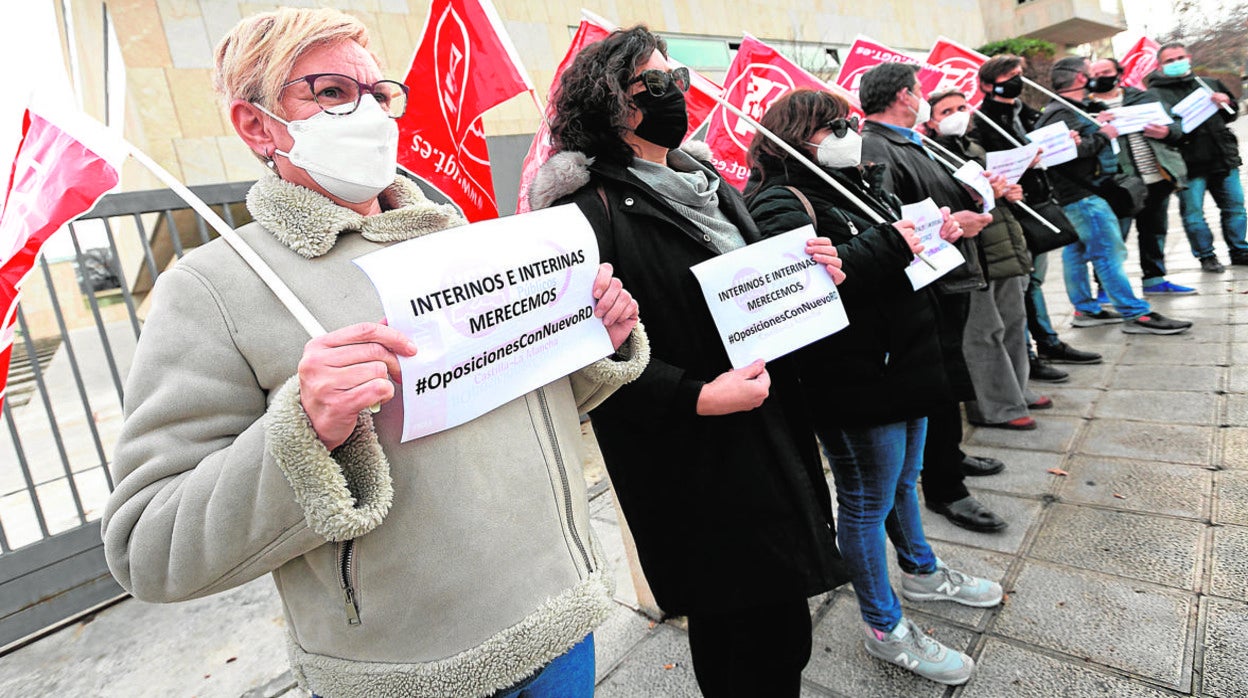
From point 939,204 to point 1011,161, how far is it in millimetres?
943

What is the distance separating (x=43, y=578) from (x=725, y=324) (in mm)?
3369

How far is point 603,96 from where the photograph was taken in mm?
1763

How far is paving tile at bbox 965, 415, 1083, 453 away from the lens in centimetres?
388

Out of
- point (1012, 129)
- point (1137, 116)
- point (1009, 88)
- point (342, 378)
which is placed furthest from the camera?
point (1137, 116)

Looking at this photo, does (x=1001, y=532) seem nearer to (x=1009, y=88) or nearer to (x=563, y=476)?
(x=563, y=476)

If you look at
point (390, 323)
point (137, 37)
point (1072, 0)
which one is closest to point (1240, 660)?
point (390, 323)

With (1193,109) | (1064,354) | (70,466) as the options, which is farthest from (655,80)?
(1193,109)

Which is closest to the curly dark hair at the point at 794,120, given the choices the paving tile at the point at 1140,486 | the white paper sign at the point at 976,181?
the white paper sign at the point at 976,181

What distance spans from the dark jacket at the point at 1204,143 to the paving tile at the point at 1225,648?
5.44 metres

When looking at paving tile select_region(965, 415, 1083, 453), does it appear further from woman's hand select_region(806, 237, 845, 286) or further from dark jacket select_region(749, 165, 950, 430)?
woman's hand select_region(806, 237, 845, 286)

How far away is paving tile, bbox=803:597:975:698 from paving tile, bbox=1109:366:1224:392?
10.1 ft

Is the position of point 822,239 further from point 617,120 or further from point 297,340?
point 297,340

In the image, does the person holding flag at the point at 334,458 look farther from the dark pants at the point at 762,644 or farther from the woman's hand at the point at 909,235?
the woman's hand at the point at 909,235

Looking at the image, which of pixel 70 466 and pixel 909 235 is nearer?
pixel 909 235
